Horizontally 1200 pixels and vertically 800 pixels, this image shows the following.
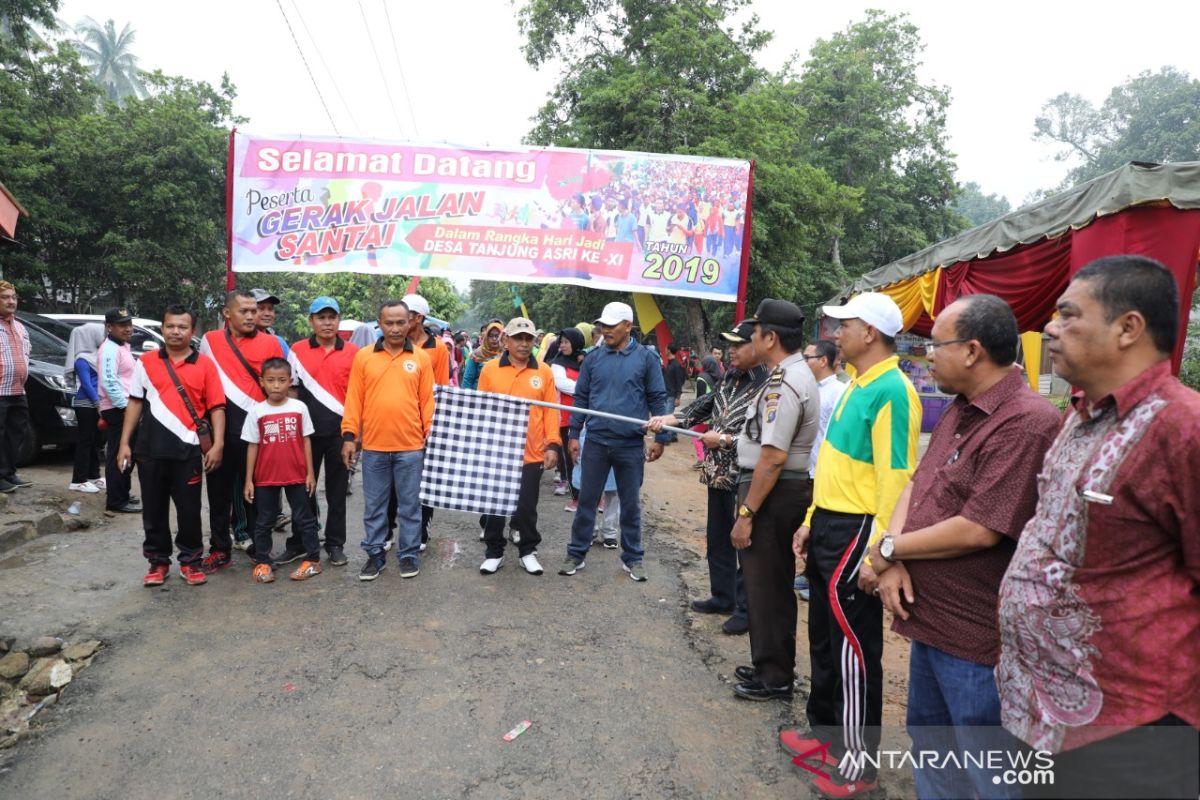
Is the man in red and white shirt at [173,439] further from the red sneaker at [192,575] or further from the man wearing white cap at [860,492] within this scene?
the man wearing white cap at [860,492]

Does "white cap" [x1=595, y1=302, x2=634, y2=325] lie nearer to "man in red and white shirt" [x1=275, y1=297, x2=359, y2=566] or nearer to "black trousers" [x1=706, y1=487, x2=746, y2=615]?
"black trousers" [x1=706, y1=487, x2=746, y2=615]

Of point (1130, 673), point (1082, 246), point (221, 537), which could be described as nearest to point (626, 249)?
point (1082, 246)

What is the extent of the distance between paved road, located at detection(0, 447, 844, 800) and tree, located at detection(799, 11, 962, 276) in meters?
22.4

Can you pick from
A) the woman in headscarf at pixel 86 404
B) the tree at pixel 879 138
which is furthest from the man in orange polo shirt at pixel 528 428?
the tree at pixel 879 138

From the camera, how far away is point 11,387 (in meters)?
6.24

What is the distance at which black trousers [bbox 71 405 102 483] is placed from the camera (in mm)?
6832

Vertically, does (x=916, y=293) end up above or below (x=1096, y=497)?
above

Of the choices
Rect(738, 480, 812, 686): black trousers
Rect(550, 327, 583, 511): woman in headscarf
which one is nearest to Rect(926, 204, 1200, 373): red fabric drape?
Rect(738, 480, 812, 686): black trousers

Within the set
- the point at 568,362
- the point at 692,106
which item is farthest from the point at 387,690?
the point at 692,106

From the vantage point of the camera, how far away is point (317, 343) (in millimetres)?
5188

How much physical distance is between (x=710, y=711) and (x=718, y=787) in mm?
580

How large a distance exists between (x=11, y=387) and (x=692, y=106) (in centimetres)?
1508

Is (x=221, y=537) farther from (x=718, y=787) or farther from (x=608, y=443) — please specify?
(x=718, y=787)

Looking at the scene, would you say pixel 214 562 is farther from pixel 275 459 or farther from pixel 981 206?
pixel 981 206
